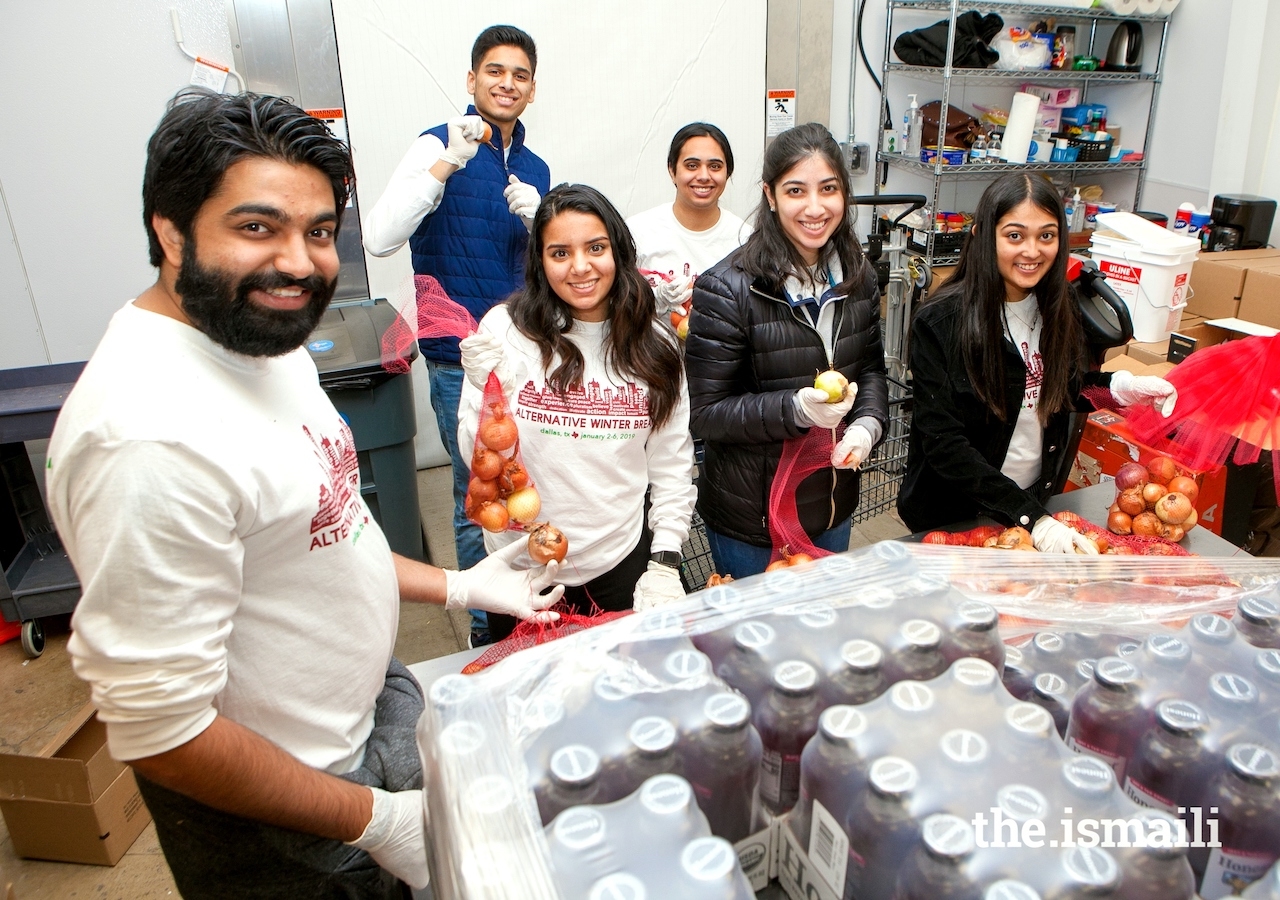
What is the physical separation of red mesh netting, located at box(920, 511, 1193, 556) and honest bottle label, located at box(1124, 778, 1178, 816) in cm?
86

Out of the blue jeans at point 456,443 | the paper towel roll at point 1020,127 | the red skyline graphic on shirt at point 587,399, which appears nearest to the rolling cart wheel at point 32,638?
the blue jeans at point 456,443

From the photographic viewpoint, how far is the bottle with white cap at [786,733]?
0.81 metres

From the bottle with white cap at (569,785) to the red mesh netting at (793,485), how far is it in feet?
3.24

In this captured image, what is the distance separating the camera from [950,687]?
0.79 meters

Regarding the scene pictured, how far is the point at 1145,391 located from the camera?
2.02 metres

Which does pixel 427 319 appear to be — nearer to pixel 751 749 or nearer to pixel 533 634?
pixel 533 634

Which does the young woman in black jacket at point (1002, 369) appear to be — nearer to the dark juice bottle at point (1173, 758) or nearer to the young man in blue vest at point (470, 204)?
the dark juice bottle at point (1173, 758)

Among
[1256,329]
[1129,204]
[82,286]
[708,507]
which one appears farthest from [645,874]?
[1129,204]

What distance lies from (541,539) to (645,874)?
38.2 inches

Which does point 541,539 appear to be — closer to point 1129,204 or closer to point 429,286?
point 429,286

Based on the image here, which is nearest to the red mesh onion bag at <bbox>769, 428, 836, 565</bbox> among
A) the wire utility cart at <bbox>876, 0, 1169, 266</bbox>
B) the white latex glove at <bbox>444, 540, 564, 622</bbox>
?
the white latex glove at <bbox>444, 540, 564, 622</bbox>

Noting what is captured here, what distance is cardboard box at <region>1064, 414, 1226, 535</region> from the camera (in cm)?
221

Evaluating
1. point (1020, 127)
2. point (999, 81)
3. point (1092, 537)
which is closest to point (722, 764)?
point (1092, 537)

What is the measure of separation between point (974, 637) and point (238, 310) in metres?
0.97
